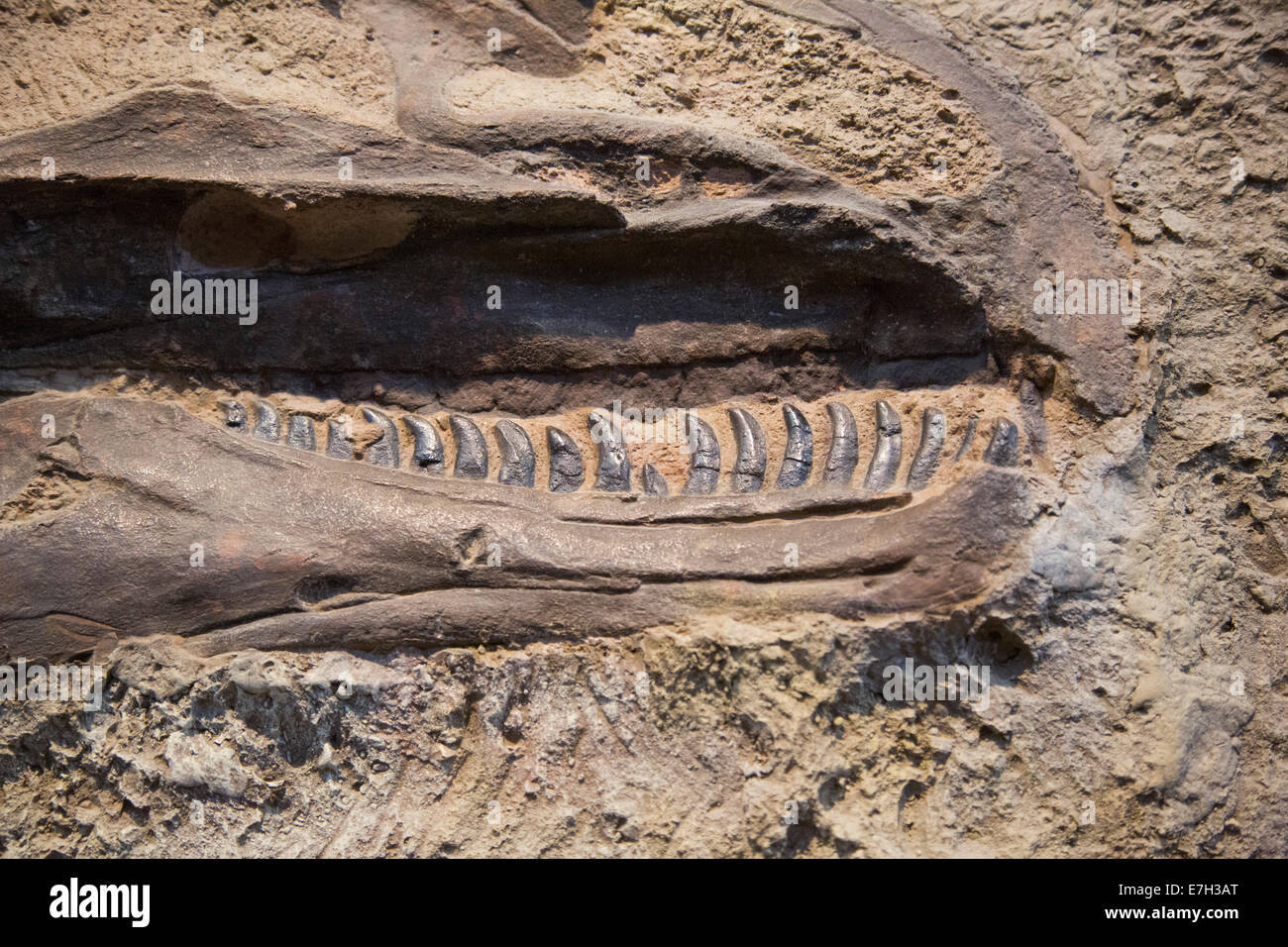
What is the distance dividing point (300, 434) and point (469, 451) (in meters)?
0.46

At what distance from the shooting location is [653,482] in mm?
2660

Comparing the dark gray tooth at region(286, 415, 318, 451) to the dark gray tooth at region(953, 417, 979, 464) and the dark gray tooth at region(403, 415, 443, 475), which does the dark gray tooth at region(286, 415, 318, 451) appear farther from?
the dark gray tooth at region(953, 417, 979, 464)

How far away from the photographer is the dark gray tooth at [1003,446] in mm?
2521

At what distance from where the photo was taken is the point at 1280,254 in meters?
2.79

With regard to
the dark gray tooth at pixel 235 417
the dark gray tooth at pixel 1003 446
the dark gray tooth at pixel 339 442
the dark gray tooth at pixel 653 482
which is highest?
the dark gray tooth at pixel 235 417

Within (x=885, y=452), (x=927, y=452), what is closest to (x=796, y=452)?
(x=885, y=452)

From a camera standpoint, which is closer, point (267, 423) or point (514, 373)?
point (267, 423)

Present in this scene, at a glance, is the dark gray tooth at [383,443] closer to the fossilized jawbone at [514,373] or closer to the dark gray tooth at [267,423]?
the fossilized jawbone at [514,373]

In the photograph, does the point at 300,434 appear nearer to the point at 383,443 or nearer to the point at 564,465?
the point at 383,443

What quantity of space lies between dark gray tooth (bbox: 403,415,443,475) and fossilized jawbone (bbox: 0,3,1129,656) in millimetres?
10

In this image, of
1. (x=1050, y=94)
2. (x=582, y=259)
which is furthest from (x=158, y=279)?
(x=1050, y=94)

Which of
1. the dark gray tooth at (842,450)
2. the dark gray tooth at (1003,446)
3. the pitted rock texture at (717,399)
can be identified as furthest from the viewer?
the dark gray tooth at (842,450)

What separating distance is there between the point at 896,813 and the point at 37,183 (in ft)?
8.58

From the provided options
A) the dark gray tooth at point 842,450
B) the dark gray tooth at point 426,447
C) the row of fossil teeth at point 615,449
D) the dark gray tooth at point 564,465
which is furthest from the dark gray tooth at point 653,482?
the dark gray tooth at point 426,447
